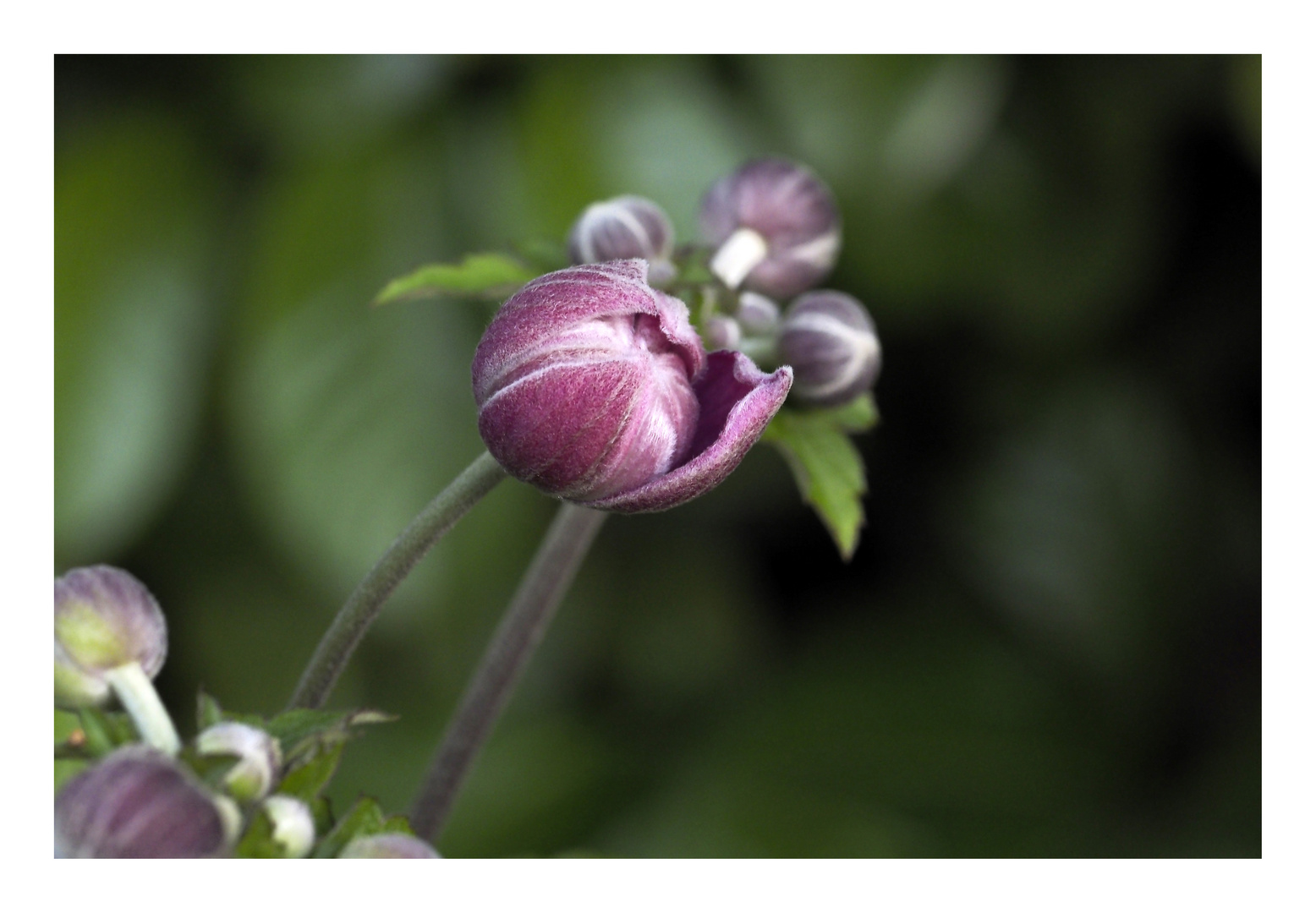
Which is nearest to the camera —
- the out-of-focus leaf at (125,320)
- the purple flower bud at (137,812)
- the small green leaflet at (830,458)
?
the purple flower bud at (137,812)

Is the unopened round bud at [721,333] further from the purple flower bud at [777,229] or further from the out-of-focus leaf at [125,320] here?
the out-of-focus leaf at [125,320]

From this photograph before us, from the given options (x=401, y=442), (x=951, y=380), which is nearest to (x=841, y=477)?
(x=401, y=442)

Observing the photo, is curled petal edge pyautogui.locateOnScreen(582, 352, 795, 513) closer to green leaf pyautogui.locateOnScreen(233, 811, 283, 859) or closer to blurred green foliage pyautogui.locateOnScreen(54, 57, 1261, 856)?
green leaf pyautogui.locateOnScreen(233, 811, 283, 859)

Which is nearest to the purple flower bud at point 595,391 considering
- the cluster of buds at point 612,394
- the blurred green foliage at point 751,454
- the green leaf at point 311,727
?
the cluster of buds at point 612,394
